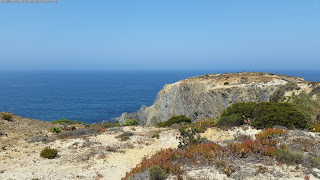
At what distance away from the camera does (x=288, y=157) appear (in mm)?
9281

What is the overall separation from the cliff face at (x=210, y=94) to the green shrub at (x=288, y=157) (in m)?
25.5

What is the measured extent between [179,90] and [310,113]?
3345 cm

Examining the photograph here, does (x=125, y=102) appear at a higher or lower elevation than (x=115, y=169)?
lower

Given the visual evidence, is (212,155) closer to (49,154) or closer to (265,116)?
(265,116)

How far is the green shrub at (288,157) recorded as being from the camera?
917 centimetres

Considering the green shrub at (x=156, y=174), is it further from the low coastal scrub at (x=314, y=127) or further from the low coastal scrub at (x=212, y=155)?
the low coastal scrub at (x=314, y=127)

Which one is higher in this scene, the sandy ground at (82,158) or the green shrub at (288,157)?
the green shrub at (288,157)

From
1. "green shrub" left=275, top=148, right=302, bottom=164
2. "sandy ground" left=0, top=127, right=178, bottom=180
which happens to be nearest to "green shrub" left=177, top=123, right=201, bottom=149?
"sandy ground" left=0, top=127, right=178, bottom=180

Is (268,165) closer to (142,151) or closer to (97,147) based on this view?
(142,151)

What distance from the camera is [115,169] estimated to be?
38.3 feet

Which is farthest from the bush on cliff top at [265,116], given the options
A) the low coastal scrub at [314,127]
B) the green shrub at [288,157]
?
the green shrub at [288,157]

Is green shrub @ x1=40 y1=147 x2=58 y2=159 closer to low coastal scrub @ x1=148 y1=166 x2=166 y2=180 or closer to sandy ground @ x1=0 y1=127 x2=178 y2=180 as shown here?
sandy ground @ x1=0 y1=127 x2=178 y2=180

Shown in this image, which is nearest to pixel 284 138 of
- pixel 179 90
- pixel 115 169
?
pixel 115 169

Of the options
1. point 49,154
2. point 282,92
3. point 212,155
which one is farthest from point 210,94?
point 49,154
